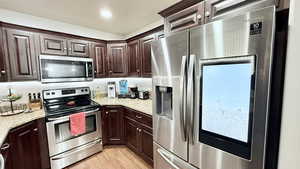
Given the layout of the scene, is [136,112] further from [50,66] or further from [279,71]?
[279,71]

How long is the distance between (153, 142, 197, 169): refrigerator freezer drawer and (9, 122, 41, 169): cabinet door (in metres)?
1.62

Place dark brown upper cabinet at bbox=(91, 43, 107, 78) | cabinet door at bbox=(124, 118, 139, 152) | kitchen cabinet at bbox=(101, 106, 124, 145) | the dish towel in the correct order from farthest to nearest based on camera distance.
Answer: dark brown upper cabinet at bbox=(91, 43, 107, 78)
kitchen cabinet at bbox=(101, 106, 124, 145)
cabinet door at bbox=(124, 118, 139, 152)
the dish towel

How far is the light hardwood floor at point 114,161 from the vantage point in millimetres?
2170

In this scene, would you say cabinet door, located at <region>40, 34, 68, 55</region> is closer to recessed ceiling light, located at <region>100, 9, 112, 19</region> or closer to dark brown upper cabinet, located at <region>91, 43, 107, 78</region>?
dark brown upper cabinet, located at <region>91, 43, 107, 78</region>

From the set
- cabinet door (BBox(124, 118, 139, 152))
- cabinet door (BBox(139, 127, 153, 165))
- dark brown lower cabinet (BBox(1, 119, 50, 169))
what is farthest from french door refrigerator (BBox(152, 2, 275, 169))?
dark brown lower cabinet (BBox(1, 119, 50, 169))

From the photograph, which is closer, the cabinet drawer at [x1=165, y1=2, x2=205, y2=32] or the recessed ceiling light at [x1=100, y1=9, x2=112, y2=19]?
the cabinet drawer at [x1=165, y1=2, x2=205, y2=32]

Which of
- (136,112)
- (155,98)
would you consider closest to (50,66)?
(136,112)

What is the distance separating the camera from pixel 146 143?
6.84 ft

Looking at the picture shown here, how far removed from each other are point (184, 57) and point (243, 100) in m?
0.52

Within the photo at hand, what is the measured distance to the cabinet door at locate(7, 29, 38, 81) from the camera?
1.94 m

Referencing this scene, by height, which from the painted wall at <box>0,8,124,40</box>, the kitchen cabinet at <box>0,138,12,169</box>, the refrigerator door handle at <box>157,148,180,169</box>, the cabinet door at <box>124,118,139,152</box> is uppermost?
the painted wall at <box>0,8,124,40</box>

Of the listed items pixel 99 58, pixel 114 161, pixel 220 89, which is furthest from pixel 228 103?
pixel 99 58

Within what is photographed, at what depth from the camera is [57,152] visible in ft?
6.72

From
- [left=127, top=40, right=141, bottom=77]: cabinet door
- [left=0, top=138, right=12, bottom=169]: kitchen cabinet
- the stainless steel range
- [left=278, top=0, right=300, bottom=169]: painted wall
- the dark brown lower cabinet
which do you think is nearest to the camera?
[left=278, top=0, right=300, bottom=169]: painted wall
